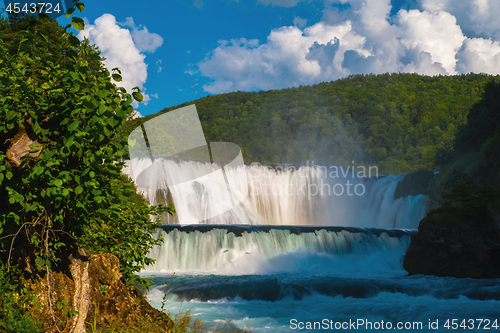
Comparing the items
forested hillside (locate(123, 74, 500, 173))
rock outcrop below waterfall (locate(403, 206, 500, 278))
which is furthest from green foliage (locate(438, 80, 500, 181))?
forested hillside (locate(123, 74, 500, 173))

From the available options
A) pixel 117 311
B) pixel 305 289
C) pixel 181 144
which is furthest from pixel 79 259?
pixel 181 144

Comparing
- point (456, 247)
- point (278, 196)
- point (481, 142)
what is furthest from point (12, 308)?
point (481, 142)

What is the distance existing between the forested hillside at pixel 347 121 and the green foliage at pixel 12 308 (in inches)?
2530

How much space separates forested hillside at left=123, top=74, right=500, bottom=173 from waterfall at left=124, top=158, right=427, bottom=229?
106 ft

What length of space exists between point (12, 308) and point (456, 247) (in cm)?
1686

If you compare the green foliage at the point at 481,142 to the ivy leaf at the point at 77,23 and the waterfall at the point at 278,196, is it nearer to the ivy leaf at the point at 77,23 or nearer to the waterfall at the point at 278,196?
the waterfall at the point at 278,196

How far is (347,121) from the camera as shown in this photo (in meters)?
77.6

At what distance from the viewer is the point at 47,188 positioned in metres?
2.97

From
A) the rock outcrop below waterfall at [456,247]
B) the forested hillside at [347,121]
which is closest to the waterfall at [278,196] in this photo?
the rock outcrop below waterfall at [456,247]

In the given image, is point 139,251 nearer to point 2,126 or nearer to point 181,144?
point 2,126

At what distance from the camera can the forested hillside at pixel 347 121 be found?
231 ft

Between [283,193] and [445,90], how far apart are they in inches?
2670

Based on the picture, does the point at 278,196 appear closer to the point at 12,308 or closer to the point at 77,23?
the point at 12,308

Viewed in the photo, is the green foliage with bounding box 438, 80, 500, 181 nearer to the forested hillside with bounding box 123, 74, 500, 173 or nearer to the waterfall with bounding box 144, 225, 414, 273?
the waterfall with bounding box 144, 225, 414, 273
